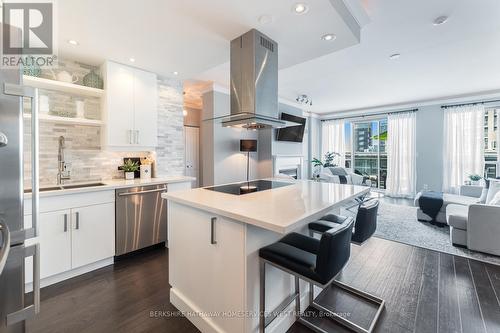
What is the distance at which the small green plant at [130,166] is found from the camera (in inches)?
124

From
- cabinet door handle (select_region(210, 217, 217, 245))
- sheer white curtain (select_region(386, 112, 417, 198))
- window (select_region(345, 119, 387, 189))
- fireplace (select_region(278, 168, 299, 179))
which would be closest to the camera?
cabinet door handle (select_region(210, 217, 217, 245))

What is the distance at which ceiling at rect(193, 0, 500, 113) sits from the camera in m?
2.21

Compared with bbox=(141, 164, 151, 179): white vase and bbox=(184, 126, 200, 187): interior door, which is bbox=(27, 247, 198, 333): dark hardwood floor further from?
bbox=(184, 126, 200, 187): interior door

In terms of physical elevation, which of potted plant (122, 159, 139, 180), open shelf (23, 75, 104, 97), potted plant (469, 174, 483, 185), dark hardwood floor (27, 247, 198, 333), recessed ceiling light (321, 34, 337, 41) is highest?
recessed ceiling light (321, 34, 337, 41)

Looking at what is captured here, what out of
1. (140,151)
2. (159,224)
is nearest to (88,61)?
(140,151)

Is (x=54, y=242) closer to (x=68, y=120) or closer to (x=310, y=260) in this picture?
(x=68, y=120)

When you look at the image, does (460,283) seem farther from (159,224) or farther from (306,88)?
(306,88)

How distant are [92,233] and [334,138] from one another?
7.26 metres

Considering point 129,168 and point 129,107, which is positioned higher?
point 129,107

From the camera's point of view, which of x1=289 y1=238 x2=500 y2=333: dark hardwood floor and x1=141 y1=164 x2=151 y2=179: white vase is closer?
x1=289 y1=238 x2=500 y2=333: dark hardwood floor

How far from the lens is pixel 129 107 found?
117 inches

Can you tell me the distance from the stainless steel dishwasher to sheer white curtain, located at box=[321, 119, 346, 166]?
20.7ft

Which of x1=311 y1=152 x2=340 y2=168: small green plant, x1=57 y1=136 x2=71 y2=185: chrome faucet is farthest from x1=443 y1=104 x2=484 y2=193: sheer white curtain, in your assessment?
x1=57 y1=136 x2=71 y2=185: chrome faucet

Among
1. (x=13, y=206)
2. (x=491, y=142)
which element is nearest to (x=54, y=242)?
(x=13, y=206)
